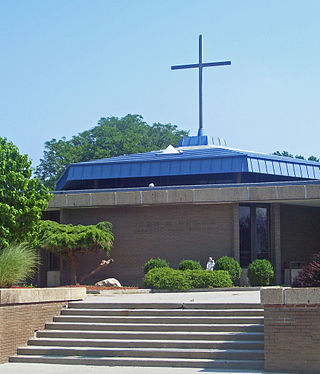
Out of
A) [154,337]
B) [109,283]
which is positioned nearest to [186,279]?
[109,283]

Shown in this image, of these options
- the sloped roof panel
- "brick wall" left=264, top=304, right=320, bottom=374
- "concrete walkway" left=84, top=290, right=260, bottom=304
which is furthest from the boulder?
"brick wall" left=264, top=304, right=320, bottom=374

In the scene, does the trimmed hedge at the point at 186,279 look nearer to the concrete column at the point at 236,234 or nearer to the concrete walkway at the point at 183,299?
the concrete column at the point at 236,234

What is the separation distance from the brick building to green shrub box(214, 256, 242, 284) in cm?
110

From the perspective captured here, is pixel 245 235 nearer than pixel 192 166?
Yes

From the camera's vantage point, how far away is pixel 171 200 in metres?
27.6

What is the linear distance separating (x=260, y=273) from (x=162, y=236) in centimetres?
457

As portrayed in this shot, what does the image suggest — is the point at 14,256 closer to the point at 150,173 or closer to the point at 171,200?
the point at 171,200

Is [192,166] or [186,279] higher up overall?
[192,166]

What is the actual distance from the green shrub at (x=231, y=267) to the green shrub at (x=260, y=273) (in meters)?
0.50

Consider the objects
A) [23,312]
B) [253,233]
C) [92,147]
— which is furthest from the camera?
[92,147]

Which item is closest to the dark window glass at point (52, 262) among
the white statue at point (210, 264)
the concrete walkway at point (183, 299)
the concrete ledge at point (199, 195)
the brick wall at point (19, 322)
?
the concrete ledge at point (199, 195)

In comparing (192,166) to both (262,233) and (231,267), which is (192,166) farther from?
(231,267)

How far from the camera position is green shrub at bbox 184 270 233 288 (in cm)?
2464

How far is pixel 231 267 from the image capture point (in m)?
26.1
